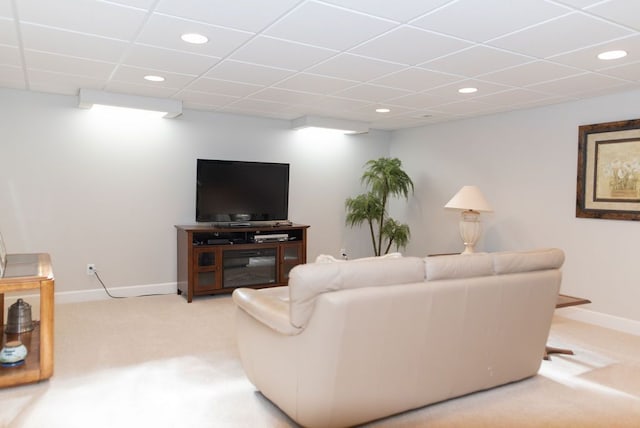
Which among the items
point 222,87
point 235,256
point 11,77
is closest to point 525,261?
point 222,87

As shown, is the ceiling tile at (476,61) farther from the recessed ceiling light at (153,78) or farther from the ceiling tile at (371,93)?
the recessed ceiling light at (153,78)

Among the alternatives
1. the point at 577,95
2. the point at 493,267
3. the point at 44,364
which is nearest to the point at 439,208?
the point at 577,95

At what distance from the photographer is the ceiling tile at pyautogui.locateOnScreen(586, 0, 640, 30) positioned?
7.73 feet

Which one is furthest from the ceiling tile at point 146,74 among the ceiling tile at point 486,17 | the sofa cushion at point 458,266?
the sofa cushion at point 458,266

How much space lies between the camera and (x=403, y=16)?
2594 mm

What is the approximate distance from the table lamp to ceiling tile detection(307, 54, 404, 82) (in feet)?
6.04

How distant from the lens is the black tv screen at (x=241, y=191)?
548cm

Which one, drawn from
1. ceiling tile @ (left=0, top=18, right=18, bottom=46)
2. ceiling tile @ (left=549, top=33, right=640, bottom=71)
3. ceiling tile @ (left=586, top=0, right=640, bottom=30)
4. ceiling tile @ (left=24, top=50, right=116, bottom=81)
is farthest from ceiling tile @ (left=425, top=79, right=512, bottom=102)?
ceiling tile @ (left=0, top=18, right=18, bottom=46)

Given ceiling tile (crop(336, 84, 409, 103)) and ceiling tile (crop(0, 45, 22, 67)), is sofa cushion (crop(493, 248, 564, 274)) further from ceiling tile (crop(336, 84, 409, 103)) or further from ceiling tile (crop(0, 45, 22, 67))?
ceiling tile (crop(0, 45, 22, 67))

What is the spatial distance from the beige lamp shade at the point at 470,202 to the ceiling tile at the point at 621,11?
251 centimetres

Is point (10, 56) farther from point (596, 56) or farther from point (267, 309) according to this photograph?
point (596, 56)

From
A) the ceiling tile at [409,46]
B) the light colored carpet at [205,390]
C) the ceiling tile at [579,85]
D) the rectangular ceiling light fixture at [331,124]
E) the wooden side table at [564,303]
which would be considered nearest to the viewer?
the light colored carpet at [205,390]

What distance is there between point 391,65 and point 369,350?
2.19 metres

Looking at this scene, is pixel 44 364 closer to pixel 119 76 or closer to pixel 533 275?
pixel 119 76
